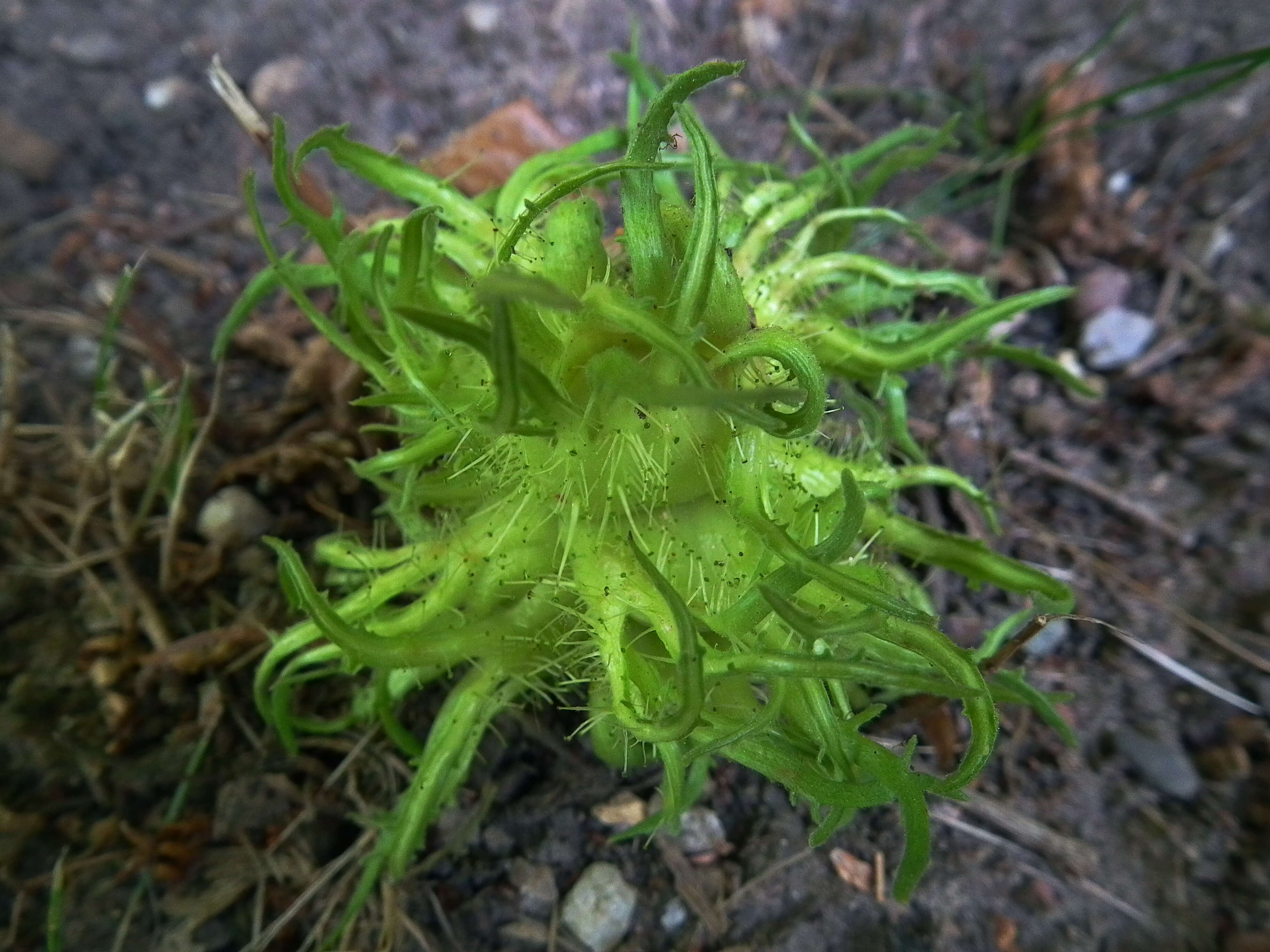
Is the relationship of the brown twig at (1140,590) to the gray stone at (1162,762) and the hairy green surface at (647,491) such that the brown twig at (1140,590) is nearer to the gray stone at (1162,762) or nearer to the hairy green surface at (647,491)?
the gray stone at (1162,762)

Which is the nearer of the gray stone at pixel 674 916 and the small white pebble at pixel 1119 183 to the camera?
the gray stone at pixel 674 916

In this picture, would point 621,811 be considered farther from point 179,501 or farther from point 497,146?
point 497,146

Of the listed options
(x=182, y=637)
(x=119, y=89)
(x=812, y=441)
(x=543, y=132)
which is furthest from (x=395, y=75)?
(x=812, y=441)

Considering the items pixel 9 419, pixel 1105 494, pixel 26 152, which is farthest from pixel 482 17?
pixel 1105 494

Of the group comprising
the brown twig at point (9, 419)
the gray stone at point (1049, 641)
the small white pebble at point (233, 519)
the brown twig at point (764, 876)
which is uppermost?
the brown twig at point (9, 419)

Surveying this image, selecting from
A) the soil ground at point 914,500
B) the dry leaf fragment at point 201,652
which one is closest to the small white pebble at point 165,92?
the soil ground at point 914,500

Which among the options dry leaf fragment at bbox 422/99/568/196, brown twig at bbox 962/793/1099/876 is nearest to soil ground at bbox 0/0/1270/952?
brown twig at bbox 962/793/1099/876

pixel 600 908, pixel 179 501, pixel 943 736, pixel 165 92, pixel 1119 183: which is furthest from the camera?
pixel 165 92

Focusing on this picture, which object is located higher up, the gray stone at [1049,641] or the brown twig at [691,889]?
the brown twig at [691,889]
